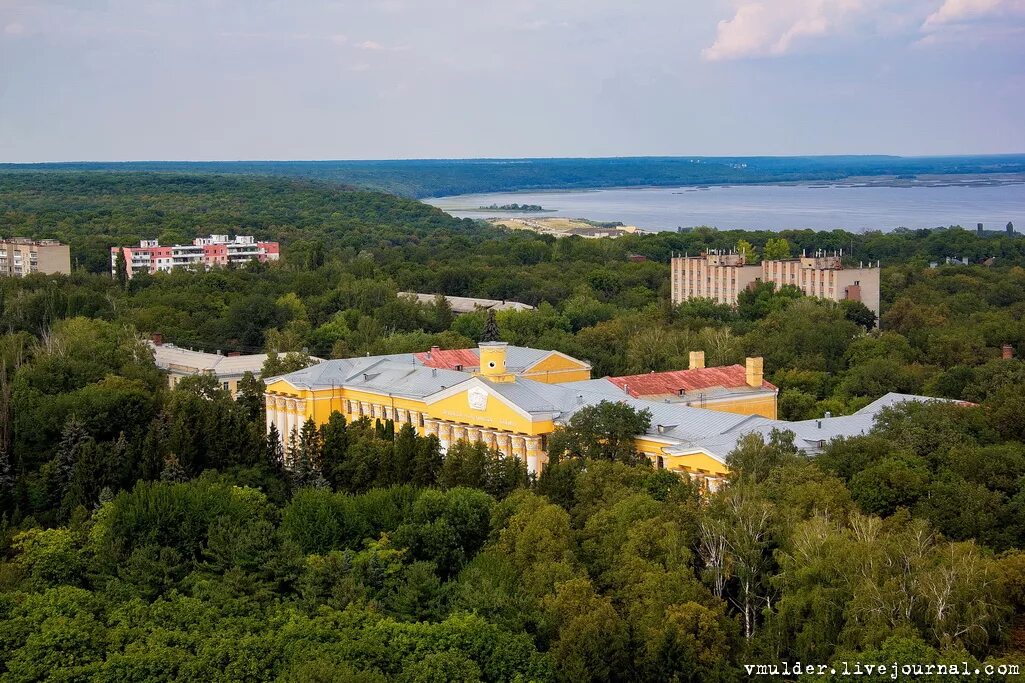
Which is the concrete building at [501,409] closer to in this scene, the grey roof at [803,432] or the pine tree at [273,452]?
the grey roof at [803,432]

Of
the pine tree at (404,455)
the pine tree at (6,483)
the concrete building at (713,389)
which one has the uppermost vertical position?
the concrete building at (713,389)

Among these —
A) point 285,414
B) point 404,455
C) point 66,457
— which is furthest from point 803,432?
point 66,457

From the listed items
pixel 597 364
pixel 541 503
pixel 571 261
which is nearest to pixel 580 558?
pixel 541 503

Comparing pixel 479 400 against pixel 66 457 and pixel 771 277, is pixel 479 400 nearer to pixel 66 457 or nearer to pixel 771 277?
pixel 66 457

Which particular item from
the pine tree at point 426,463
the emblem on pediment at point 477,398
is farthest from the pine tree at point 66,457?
the emblem on pediment at point 477,398

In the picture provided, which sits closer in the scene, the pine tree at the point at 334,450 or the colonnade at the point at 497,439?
the pine tree at the point at 334,450

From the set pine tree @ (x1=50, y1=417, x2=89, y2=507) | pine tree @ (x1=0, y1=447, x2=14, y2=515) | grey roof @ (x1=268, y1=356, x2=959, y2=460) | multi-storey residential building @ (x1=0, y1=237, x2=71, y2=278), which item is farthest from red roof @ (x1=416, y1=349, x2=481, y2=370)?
multi-storey residential building @ (x1=0, y1=237, x2=71, y2=278)

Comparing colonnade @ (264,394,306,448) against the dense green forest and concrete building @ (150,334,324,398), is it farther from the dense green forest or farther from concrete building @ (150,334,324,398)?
concrete building @ (150,334,324,398)
